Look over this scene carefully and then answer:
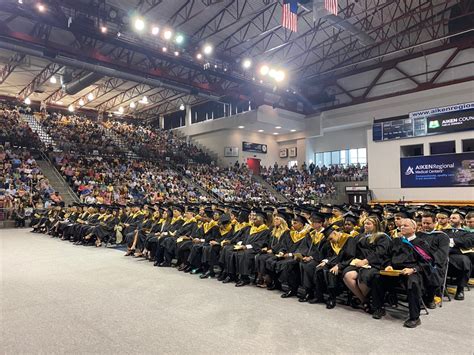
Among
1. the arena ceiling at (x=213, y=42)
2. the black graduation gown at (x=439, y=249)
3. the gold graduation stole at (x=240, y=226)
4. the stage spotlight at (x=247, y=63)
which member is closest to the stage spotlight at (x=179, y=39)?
the arena ceiling at (x=213, y=42)

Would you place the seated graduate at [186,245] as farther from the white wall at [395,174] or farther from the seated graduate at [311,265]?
the white wall at [395,174]

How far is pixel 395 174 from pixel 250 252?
58.8 feet

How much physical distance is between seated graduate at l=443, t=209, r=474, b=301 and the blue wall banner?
1472 cm

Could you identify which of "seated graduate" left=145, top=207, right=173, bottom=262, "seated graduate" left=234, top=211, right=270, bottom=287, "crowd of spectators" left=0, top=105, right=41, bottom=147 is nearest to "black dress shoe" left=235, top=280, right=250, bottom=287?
"seated graduate" left=234, top=211, right=270, bottom=287

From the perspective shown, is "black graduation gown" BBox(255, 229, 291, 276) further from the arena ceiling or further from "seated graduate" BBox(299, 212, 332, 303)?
the arena ceiling

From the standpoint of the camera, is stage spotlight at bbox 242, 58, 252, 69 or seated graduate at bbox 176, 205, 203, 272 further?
stage spotlight at bbox 242, 58, 252, 69

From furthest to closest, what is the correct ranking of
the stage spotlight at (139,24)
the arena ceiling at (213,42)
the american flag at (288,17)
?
the arena ceiling at (213,42) < the stage spotlight at (139,24) < the american flag at (288,17)

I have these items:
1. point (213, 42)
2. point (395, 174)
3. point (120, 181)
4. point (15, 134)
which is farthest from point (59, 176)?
point (395, 174)

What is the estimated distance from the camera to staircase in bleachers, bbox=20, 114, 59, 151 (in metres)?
21.5

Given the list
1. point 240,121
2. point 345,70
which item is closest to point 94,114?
point 240,121

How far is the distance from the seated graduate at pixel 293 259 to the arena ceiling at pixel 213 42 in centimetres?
815

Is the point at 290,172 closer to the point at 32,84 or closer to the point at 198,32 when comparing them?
the point at 198,32

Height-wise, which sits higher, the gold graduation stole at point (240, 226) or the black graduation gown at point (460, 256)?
the gold graduation stole at point (240, 226)

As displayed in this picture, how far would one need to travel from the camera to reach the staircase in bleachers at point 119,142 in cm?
2472
